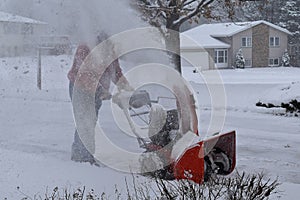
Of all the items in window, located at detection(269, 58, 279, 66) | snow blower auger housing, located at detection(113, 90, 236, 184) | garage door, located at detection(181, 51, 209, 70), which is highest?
snow blower auger housing, located at detection(113, 90, 236, 184)

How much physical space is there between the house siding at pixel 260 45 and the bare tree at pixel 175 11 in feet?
96.3

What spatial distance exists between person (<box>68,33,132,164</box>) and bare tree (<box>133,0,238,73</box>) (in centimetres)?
360

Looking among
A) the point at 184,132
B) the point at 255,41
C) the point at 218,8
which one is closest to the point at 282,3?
the point at 255,41

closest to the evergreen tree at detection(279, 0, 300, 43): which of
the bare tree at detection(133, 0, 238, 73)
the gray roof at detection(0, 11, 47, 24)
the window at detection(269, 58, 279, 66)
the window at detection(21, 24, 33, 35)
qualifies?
the window at detection(269, 58, 279, 66)

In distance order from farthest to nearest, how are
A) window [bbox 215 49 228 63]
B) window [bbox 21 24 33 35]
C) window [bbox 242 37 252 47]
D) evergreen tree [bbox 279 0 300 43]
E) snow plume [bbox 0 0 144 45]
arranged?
Result: evergreen tree [bbox 279 0 300 43], window [bbox 242 37 252 47], window [bbox 215 49 228 63], window [bbox 21 24 33 35], snow plume [bbox 0 0 144 45]

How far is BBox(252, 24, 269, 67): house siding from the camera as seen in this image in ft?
130

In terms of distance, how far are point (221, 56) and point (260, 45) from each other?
149 inches

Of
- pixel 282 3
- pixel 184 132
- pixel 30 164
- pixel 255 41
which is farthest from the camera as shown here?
pixel 282 3

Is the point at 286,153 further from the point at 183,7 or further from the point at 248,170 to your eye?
the point at 183,7

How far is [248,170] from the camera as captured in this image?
6.72 metres

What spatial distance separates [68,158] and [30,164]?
962 mm

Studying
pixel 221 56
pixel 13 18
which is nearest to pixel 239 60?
pixel 221 56

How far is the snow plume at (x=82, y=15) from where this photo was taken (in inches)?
269

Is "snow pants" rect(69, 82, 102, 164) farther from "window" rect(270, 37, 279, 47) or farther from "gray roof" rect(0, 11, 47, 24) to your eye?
"window" rect(270, 37, 279, 47)
